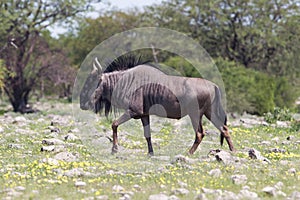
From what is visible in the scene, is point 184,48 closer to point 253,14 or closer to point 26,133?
point 253,14

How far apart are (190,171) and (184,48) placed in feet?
105

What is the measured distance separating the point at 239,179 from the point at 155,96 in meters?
4.22

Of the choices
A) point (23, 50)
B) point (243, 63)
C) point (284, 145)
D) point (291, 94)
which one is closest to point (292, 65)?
point (243, 63)

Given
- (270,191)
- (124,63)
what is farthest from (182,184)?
(124,63)

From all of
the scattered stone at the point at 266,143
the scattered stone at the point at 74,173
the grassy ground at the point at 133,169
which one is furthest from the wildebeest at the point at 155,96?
the scattered stone at the point at 74,173

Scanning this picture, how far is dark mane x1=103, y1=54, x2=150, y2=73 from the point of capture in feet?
42.0

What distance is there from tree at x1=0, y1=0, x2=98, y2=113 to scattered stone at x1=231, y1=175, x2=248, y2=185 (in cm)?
2312

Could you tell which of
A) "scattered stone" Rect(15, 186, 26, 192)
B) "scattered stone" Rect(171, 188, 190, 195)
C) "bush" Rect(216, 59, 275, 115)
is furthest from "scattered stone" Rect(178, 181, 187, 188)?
→ "bush" Rect(216, 59, 275, 115)

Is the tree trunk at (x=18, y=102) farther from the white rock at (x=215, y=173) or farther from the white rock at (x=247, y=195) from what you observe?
the white rock at (x=247, y=195)

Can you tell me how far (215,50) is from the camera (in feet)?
138

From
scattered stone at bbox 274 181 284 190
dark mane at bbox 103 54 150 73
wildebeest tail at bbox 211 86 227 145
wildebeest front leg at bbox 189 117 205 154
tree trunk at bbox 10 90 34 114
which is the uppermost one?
dark mane at bbox 103 54 150 73

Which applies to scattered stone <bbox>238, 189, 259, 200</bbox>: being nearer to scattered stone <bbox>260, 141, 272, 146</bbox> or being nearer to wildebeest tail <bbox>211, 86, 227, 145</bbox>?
wildebeest tail <bbox>211, 86, 227, 145</bbox>

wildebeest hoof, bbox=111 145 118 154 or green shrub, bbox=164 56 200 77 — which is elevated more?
green shrub, bbox=164 56 200 77

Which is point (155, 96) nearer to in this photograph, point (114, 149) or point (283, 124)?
point (114, 149)
